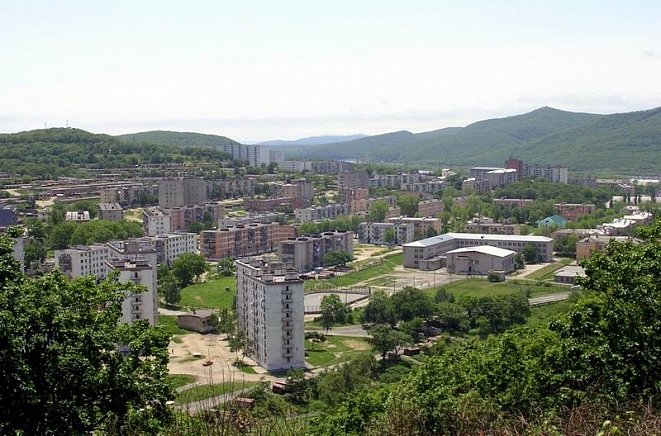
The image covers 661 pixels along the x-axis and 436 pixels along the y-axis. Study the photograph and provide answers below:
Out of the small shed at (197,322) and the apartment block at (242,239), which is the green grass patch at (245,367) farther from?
the apartment block at (242,239)

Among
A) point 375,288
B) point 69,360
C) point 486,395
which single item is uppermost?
point 69,360

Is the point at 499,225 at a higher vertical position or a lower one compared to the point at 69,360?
lower

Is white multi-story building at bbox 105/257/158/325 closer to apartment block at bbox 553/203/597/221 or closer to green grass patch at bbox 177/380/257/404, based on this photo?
green grass patch at bbox 177/380/257/404

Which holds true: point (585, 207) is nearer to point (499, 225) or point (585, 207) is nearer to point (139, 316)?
point (499, 225)

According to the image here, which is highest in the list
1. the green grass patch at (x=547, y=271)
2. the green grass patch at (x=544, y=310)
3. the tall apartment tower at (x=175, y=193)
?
the tall apartment tower at (x=175, y=193)

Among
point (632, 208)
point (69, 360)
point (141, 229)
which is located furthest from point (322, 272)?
point (69, 360)

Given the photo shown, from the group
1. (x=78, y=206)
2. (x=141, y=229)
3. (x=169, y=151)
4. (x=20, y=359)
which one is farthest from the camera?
(x=169, y=151)

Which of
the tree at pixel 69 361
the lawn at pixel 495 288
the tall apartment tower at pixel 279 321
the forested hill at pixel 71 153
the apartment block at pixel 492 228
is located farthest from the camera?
the forested hill at pixel 71 153

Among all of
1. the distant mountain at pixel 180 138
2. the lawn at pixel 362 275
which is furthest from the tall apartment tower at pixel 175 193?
the distant mountain at pixel 180 138
